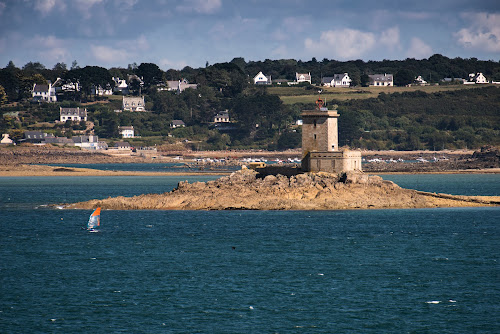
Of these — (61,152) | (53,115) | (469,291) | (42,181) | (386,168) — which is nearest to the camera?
(469,291)

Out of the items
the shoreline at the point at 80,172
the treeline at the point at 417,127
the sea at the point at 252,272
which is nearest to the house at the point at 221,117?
the treeline at the point at 417,127

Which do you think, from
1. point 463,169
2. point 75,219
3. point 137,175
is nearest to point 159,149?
point 137,175

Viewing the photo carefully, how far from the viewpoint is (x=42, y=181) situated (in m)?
118

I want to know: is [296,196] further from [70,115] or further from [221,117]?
[221,117]

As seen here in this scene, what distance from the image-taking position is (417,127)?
18712 cm

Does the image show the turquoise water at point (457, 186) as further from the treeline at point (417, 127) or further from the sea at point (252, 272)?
the treeline at point (417, 127)

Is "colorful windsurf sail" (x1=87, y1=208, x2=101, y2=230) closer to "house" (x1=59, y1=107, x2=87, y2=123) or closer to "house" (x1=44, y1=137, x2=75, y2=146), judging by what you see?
"house" (x1=44, y1=137, x2=75, y2=146)

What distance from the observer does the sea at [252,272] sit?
28859 mm

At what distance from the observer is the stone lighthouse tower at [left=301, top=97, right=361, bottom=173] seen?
6600cm

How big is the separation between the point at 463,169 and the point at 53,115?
353 ft

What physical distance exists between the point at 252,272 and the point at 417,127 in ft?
510

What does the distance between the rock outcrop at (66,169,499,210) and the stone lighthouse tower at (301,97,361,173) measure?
2107 millimetres

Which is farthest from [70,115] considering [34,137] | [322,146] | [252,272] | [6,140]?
[252,272]

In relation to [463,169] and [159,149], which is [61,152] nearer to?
[159,149]
